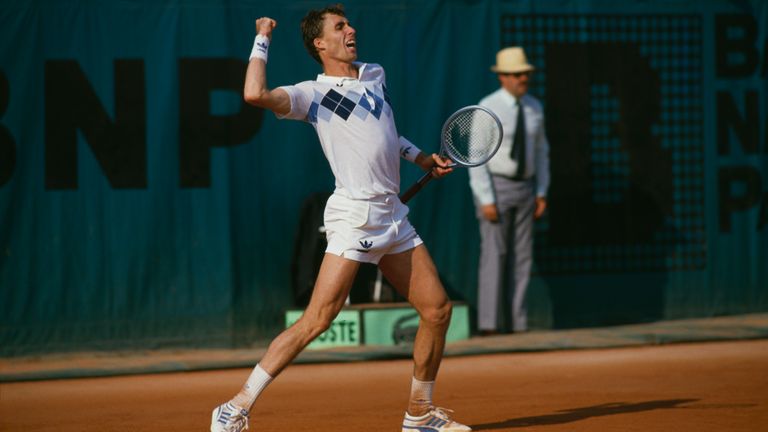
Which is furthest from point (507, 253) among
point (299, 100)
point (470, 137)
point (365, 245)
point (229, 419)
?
point (229, 419)

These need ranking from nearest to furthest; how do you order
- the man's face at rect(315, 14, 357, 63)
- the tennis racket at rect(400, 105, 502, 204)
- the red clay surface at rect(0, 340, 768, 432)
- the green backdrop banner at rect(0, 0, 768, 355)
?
1. the man's face at rect(315, 14, 357, 63)
2. the tennis racket at rect(400, 105, 502, 204)
3. the red clay surface at rect(0, 340, 768, 432)
4. the green backdrop banner at rect(0, 0, 768, 355)

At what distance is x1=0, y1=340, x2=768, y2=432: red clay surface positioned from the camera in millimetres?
6473

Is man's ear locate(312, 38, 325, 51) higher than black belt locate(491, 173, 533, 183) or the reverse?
higher

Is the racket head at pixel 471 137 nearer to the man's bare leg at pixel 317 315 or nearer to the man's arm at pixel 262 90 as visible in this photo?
the man's bare leg at pixel 317 315

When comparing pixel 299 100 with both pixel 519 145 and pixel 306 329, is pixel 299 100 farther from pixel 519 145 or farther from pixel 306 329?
pixel 519 145

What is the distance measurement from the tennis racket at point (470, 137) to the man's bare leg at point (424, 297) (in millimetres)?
592

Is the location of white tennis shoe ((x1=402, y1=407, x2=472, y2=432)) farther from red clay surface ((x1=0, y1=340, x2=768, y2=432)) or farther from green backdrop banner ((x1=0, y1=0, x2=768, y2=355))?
green backdrop banner ((x1=0, y1=0, x2=768, y2=355))

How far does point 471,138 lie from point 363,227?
918 millimetres

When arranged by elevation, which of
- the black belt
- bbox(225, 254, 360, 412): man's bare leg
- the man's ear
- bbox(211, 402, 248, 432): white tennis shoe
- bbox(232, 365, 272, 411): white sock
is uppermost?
the man's ear

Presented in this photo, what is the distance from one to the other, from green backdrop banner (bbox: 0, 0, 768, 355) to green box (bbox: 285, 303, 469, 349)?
2.03ft

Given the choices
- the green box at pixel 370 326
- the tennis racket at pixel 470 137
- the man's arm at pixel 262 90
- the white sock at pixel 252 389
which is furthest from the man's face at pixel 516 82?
the white sock at pixel 252 389

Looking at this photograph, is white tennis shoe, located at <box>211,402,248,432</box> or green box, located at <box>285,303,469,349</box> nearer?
white tennis shoe, located at <box>211,402,248,432</box>

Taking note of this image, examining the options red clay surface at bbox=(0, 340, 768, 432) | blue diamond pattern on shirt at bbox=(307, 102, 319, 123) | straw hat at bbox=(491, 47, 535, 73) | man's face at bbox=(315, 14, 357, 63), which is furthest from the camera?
straw hat at bbox=(491, 47, 535, 73)

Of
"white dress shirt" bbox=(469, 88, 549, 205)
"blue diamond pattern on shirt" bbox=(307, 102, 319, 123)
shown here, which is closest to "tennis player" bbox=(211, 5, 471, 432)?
"blue diamond pattern on shirt" bbox=(307, 102, 319, 123)
